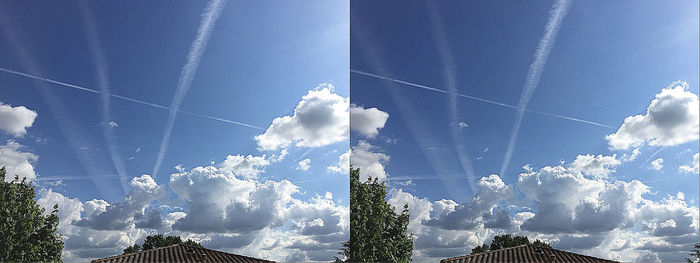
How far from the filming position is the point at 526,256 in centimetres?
791

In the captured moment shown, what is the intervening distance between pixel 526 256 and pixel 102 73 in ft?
23.3

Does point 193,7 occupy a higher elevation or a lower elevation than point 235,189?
higher

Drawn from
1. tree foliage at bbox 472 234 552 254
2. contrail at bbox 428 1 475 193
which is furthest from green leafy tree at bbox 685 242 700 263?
contrail at bbox 428 1 475 193

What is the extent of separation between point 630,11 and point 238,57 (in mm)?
6409

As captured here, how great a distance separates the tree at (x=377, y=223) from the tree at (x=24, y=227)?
5.05 meters

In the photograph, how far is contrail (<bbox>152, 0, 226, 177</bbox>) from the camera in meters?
8.85

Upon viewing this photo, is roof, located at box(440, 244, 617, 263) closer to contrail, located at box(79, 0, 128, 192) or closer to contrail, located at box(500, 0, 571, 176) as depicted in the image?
contrail, located at box(500, 0, 571, 176)

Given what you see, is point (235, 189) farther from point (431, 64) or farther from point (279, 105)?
point (431, 64)

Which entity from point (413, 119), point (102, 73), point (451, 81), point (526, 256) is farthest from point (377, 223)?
point (102, 73)

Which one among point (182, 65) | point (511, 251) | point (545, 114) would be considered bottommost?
point (511, 251)

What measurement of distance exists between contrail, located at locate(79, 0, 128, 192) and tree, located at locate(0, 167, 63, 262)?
3.84 feet

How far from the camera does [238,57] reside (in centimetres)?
940

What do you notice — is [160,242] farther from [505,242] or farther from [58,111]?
[505,242]

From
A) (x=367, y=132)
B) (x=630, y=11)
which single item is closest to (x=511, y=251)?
(x=367, y=132)
